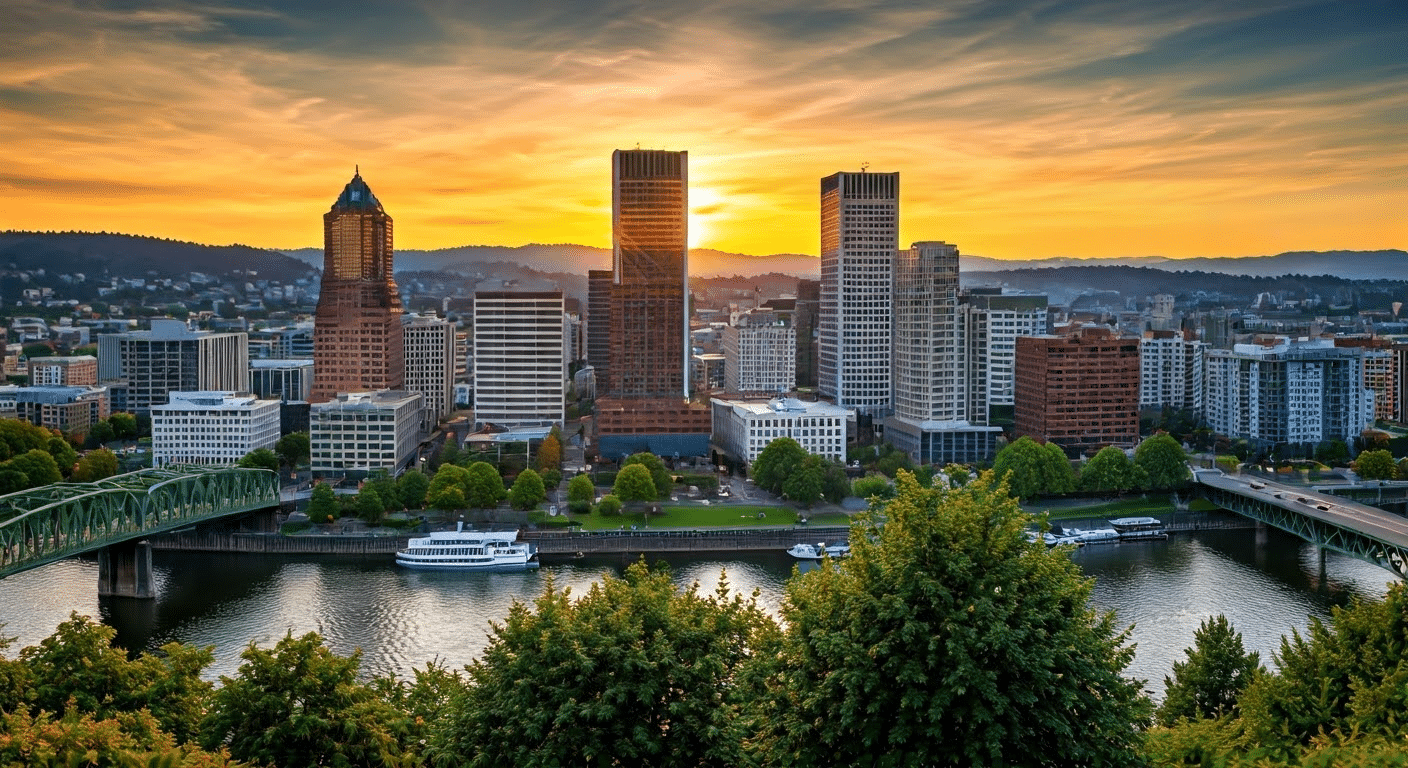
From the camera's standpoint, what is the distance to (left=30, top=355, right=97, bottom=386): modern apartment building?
142 feet

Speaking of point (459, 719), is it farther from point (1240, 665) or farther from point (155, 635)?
point (155, 635)

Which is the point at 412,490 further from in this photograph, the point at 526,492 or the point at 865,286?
the point at 865,286

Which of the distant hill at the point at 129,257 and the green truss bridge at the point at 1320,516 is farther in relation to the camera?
the distant hill at the point at 129,257

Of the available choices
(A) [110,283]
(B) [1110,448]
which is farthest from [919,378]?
(A) [110,283]

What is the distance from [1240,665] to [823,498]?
53.1ft

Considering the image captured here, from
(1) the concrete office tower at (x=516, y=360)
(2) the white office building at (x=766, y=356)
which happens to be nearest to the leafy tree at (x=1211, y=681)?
(1) the concrete office tower at (x=516, y=360)

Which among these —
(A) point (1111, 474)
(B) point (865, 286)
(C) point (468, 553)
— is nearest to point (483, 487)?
(C) point (468, 553)

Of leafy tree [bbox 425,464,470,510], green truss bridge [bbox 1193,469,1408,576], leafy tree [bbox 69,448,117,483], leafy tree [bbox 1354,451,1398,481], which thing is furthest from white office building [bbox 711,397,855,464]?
leafy tree [bbox 69,448,117,483]

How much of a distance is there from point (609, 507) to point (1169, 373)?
24398 millimetres

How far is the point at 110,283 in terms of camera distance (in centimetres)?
8556

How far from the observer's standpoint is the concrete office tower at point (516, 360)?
37.6 m

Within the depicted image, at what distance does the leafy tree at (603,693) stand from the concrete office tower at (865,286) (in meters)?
32.7

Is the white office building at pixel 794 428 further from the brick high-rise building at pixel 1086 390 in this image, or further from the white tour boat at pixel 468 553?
the white tour boat at pixel 468 553

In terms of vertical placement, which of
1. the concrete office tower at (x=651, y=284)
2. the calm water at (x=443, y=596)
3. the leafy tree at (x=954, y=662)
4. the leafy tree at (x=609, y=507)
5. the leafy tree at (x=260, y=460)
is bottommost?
the calm water at (x=443, y=596)
